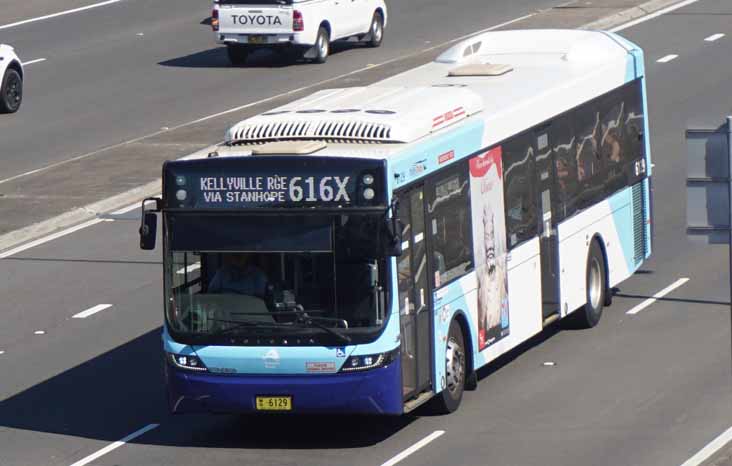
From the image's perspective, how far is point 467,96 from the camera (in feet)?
54.5

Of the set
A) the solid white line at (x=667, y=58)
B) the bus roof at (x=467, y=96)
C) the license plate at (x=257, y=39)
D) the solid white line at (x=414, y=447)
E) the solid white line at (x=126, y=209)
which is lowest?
the solid white line at (x=667, y=58)

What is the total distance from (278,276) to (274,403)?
108 centimetres

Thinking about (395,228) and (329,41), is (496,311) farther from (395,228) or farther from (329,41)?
(329,41)

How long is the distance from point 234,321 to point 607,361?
479 cm

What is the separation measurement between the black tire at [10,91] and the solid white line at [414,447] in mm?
20883

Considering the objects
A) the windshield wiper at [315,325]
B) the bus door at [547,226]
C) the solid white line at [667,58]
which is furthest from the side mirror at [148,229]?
the solid white line at [667,58]

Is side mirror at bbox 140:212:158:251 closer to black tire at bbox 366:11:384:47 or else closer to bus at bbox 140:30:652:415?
bus at bbox 140:30:652:415

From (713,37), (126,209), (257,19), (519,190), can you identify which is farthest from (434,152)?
(713,37)

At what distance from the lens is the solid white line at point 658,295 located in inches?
797

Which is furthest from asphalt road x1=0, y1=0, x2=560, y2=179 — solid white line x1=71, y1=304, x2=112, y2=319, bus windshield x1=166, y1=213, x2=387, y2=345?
bus windshield x1=166, y1=213, x2=387, y2=345

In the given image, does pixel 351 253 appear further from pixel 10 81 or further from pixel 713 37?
pixel 713 37

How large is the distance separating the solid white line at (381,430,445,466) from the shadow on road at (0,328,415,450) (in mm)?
398

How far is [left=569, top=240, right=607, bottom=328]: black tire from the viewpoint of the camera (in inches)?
761

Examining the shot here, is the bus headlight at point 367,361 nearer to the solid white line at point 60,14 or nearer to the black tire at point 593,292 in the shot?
the black tire at point 593,292
